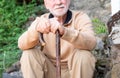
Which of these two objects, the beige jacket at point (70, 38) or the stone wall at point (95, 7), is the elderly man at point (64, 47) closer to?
the beige jacket at point (70, 38)

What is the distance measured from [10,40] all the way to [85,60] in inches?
130

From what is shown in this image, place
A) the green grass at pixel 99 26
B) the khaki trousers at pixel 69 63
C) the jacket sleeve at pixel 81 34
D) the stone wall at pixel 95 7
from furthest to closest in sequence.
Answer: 1. the stone wall at pixel 95 7
2. the green grass at pixel 99 26
3. the khaki trousers at pixel 69 63
4. the jacket sleeve at pixel 81 34

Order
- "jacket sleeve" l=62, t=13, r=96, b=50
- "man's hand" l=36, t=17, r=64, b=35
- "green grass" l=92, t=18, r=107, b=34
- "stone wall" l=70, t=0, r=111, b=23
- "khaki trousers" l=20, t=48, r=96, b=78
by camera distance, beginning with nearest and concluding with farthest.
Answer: "man's hand" l=36, t=17, r=64, b=35 → "jacket sleeve" l=62, t=13, r=96, b=50 → "khaki trousers" l=20, t=48, r=96, b=78 → "green grass" l=92, t=18, r=107, b=34 → "stone wall" l=70, t=0, r=111, b=23

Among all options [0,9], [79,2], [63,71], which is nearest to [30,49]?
[63,71]

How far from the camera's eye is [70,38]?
328 centimetres

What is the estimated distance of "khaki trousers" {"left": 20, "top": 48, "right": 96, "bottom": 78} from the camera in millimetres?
3436

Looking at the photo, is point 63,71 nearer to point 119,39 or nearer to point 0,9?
point 119,39

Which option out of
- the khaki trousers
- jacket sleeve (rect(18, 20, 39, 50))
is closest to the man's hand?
jacket sleeve (rect(18, 20, 39, 50))

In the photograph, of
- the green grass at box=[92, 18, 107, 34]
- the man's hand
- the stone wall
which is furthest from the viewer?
the stone wall

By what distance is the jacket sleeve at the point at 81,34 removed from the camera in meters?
3.27

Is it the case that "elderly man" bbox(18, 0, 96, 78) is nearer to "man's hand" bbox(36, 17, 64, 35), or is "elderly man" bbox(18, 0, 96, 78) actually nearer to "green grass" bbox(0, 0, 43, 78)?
"man's hand" bbox(36, 17, 64, 35)

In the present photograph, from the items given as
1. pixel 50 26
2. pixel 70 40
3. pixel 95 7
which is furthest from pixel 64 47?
pixel 95 7

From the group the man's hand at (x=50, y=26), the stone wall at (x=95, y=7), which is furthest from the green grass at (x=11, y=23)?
the man's hand at (x=50, y=26)

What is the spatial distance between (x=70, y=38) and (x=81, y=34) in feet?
0.36
